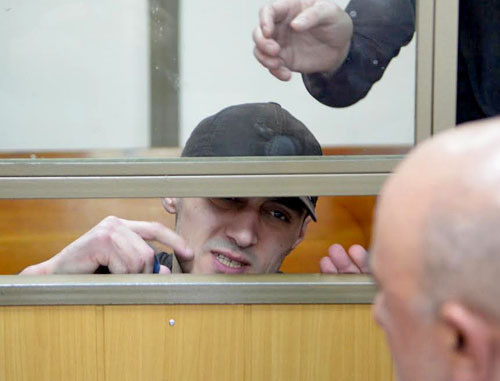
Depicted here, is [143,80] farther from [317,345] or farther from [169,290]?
[317,345]

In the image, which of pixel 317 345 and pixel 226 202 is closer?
pixel 317 345

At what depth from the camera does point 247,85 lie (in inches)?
64.1

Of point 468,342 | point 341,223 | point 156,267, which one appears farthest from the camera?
point 341,223

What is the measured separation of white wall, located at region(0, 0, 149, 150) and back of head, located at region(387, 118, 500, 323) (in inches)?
35.8

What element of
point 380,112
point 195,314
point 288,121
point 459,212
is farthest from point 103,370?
point 459,212

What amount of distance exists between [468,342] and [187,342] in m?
0.96

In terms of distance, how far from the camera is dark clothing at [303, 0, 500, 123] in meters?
1.61

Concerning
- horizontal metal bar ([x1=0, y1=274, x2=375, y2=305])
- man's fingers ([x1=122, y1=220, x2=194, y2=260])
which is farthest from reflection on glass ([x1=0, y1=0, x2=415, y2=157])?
horizontal metal bar ([x1=0, y1=274, x2=375, y2=305])

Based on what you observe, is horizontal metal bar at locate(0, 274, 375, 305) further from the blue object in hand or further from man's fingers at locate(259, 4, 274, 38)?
man's fingers at locate(259, 4, 274, 38)

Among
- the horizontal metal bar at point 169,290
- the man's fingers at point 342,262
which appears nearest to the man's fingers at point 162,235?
the horizontal metal bar at point 169,290

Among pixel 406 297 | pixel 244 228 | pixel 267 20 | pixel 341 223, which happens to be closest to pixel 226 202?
pixel 244 228

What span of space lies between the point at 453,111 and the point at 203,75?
0.52 m

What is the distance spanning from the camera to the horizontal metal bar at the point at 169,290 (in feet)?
5.26

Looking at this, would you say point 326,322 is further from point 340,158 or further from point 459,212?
point 459,212
